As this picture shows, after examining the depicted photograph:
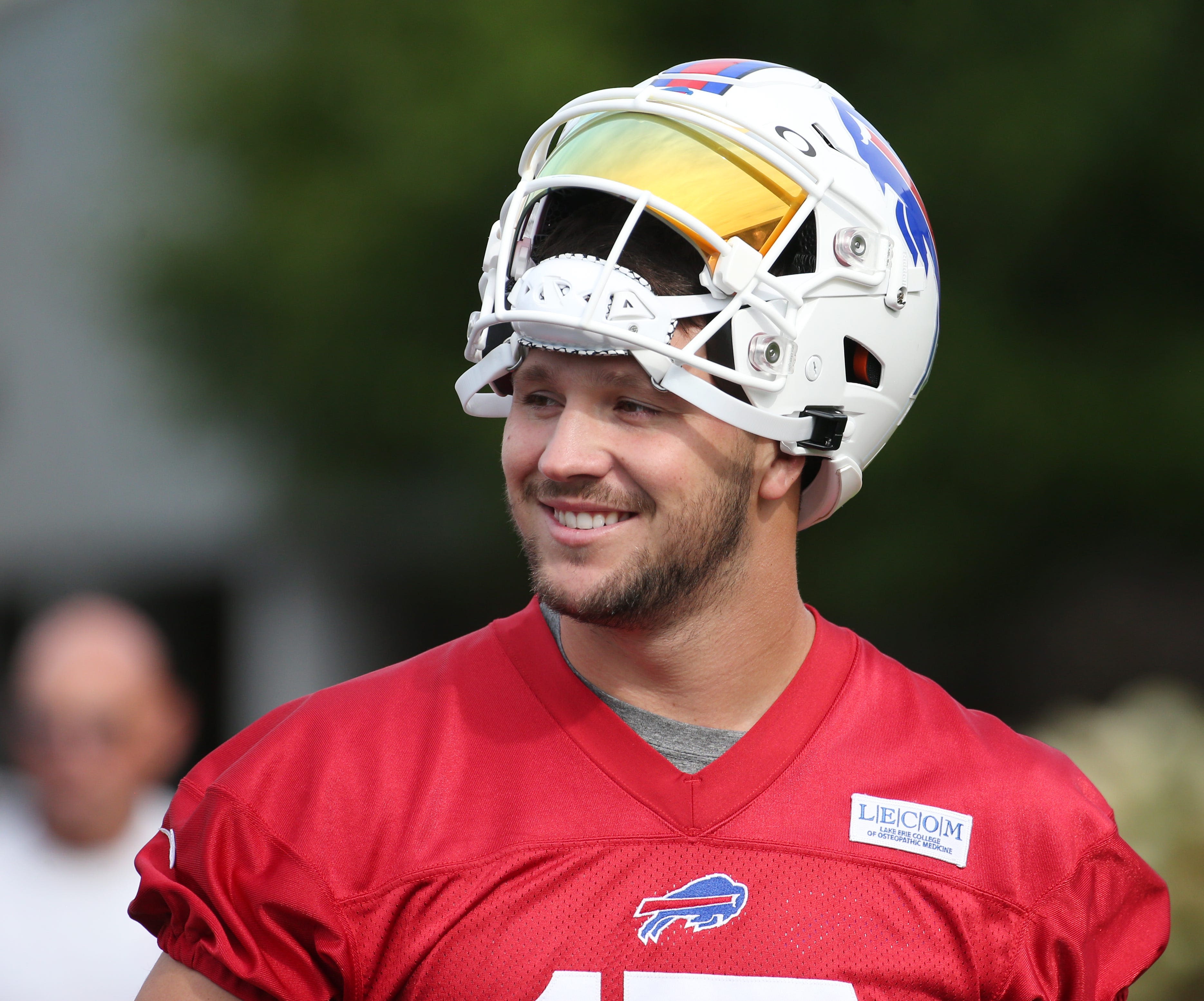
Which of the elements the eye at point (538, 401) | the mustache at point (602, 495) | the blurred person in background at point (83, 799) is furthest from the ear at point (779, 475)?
the blurred person in background at point (83, 799)

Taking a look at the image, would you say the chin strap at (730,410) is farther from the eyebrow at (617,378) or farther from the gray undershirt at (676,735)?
the gray undershirt at (676,735)

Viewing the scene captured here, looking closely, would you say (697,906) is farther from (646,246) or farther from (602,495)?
(646,246)

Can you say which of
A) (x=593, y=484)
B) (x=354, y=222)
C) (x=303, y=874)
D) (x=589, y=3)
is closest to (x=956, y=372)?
(x=589, y=3)

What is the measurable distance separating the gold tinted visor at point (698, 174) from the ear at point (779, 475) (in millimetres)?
355

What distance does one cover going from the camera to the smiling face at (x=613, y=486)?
2127mm

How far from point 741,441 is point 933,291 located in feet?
1.76

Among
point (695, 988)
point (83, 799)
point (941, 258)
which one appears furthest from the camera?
point (941, 258)

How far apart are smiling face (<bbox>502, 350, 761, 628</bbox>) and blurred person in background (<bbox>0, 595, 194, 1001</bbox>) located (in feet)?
6.55

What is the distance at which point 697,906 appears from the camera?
2.07m

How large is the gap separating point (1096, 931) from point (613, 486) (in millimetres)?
1081

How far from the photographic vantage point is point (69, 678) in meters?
4.08

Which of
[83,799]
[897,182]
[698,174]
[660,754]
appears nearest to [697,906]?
[660,754]

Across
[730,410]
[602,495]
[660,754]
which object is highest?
[730,410]

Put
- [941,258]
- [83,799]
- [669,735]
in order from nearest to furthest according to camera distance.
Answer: [669,735], [83,799], [941,258]
